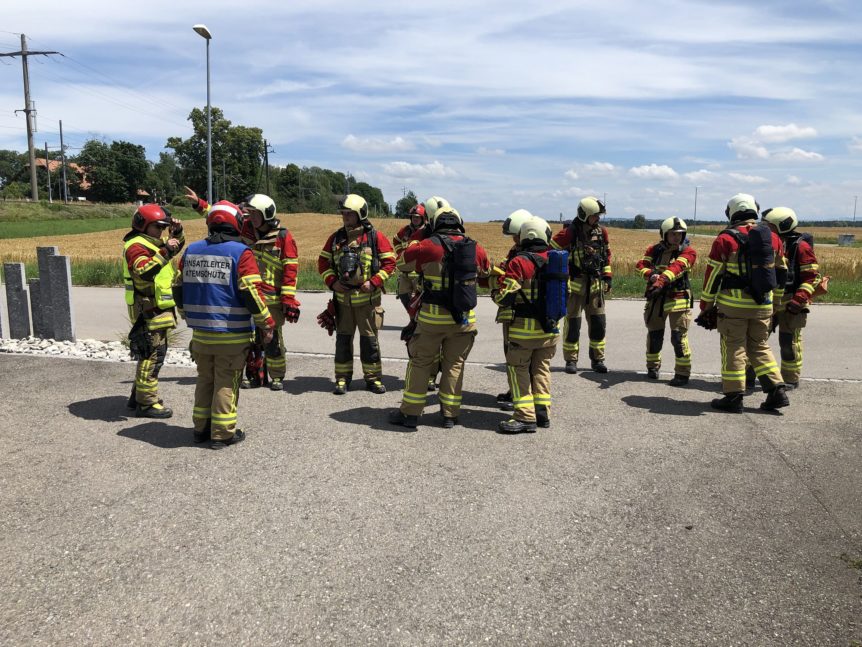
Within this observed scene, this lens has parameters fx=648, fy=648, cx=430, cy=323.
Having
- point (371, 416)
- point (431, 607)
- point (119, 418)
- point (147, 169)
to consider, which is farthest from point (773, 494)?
point (147, 169)

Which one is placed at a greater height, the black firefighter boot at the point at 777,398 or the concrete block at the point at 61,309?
the concrete block at the point at 61,309

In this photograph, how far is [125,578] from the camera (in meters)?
3.34

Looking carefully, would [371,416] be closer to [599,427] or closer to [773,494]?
[599,427]

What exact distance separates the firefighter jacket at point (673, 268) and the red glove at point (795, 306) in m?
1.07

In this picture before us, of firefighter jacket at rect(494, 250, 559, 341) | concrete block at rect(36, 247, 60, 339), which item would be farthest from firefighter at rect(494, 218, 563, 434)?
concrete block at rect(36, 247, 60, 339)

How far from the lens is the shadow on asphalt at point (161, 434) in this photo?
211 inches

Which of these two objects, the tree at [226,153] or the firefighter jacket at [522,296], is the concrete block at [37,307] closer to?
the firefighter jacket at [522,296]

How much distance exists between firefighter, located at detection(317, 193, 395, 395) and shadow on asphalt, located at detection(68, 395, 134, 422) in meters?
2.11

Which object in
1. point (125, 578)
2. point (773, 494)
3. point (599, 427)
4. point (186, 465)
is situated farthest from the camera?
point (599, 427)

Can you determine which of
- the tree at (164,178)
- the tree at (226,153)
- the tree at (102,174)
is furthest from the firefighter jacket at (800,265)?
the tree at (102,174)

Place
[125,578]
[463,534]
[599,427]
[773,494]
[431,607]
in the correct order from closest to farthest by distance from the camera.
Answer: [431,607] < [125,578] < [463,534] < [773,494] < [599,427]

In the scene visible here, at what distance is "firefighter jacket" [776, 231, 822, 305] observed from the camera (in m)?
7.06

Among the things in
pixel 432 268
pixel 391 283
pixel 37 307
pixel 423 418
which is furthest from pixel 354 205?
pixel 391 283

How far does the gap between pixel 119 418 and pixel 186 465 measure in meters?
1.57
